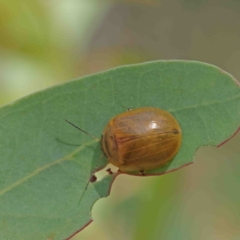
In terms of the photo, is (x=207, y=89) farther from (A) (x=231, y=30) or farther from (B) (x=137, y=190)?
(A) (x=231, y=30)

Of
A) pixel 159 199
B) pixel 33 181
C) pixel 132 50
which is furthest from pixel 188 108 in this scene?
pixel 132 50

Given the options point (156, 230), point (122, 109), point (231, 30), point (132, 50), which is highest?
point (132, 50)

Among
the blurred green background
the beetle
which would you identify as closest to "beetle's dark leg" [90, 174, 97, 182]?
the beetle

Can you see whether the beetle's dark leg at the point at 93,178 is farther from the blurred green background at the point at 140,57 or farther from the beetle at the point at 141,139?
the blurred green background at the point at 140,57

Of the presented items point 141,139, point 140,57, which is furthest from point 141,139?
point 140,57

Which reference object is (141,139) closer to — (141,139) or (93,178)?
(141,139)

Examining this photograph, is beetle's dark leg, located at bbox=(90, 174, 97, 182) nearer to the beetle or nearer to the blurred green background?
the beetle

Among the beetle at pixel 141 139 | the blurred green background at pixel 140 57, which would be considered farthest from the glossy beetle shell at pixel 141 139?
the blurred green background at pixel 140 57
